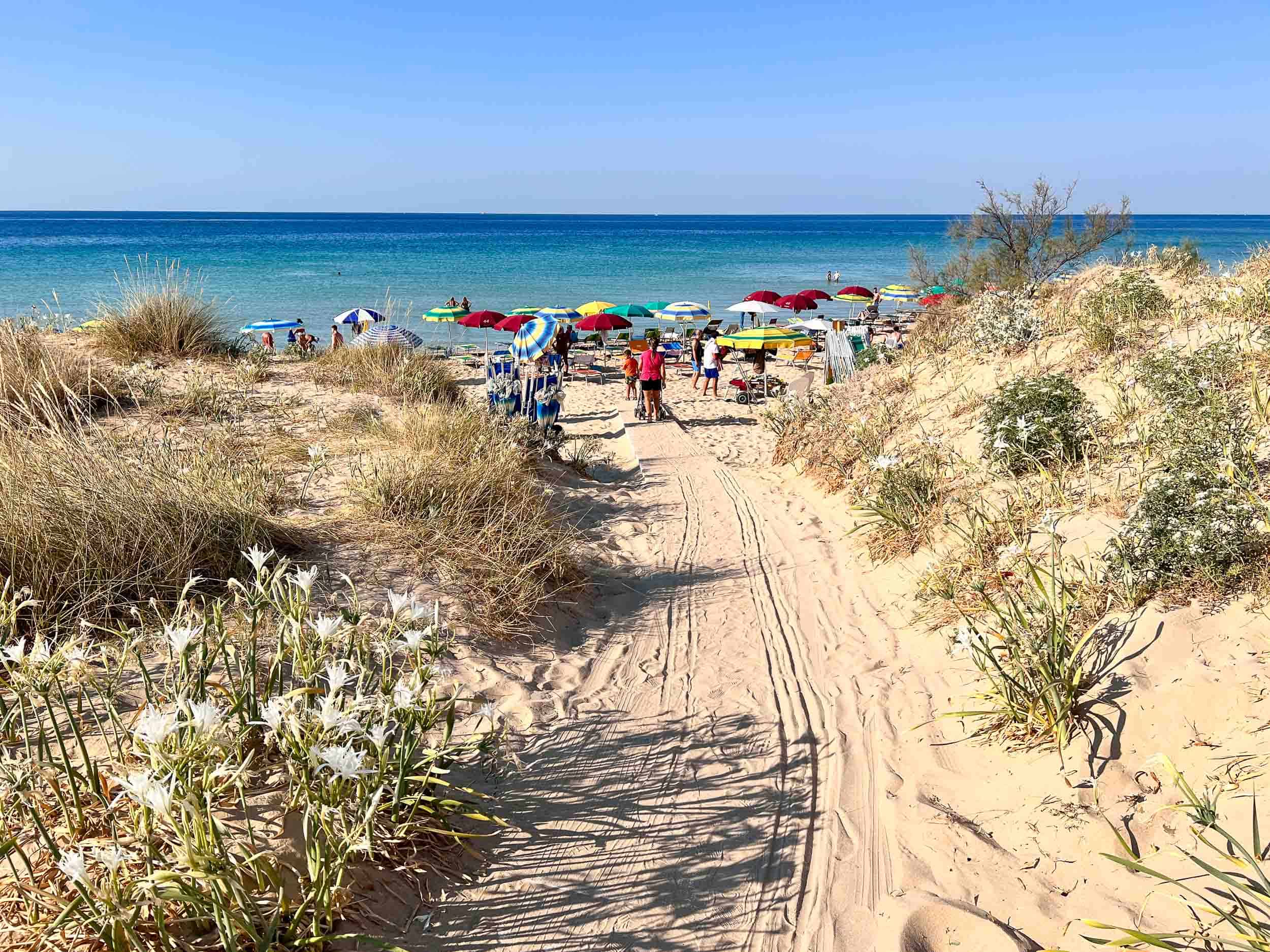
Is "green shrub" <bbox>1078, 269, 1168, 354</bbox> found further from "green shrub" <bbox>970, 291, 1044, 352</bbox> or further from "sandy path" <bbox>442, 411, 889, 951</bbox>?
"sandy path" <bbox>442, 411, 889, 951</bbox>

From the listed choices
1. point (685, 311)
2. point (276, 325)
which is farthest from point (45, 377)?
point (685, 311)

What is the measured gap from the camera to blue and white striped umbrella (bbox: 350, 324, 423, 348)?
12016mm

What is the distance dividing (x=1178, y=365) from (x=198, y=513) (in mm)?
6634

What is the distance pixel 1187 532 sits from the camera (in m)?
3.87

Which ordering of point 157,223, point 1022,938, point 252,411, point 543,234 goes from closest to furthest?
point 1022,938
point 252,411
point 543,234
point 157,223

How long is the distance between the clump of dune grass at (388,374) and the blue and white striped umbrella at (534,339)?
117 centimetres

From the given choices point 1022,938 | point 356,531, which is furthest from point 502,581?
point 1022,938

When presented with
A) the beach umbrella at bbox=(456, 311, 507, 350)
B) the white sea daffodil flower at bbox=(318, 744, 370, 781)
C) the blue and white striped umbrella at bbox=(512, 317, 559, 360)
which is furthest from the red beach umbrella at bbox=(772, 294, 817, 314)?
the white sea daffodil flower at bbox=(318, 744, 370, 781)

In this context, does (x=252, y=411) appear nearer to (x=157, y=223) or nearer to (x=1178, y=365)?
(x=1178, y=365)

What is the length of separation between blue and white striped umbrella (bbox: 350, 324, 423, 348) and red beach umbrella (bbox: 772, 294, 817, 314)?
12.1 meters

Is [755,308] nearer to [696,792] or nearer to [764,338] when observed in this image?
[764,338]

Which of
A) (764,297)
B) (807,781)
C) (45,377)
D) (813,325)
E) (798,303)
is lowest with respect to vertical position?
(807,781)

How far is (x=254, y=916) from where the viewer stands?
88.4 inches

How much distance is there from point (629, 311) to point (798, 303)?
513 centimetres
